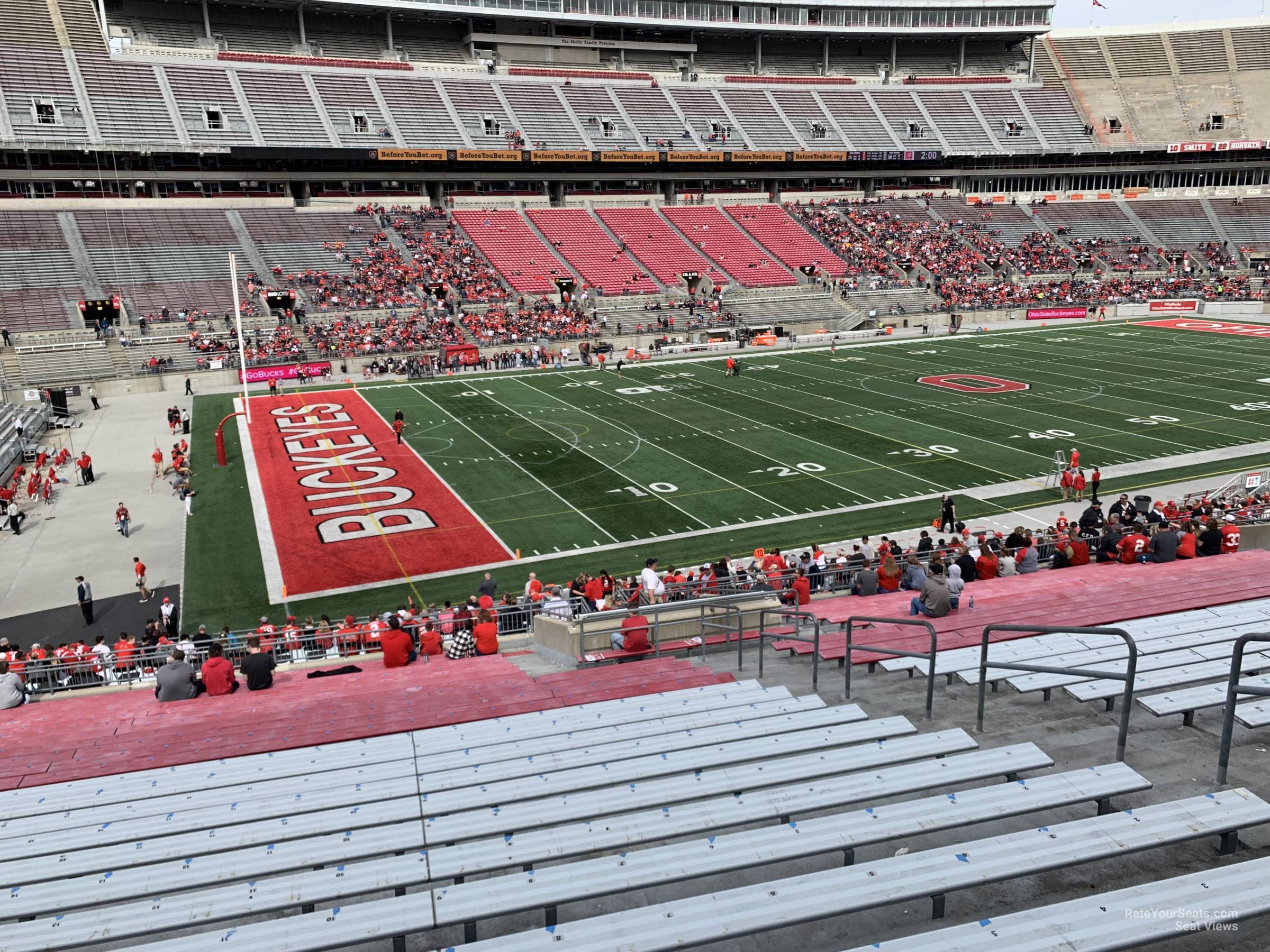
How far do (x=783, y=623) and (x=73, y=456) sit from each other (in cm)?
2843

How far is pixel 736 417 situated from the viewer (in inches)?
1430

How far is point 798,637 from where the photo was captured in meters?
12.2

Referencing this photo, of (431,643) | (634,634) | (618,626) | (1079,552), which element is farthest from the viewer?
(1079,552)

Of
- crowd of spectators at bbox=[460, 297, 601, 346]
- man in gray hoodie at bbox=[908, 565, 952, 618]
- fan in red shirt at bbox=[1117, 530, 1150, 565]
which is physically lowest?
fan in red shirt at bbox=[1117, 530, 1150, 565]

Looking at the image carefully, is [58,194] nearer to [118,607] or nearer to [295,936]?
[118,607]

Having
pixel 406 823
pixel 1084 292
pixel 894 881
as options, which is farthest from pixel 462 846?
pixel 1084 292

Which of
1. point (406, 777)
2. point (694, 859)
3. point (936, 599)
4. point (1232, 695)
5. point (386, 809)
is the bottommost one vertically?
point (936, 599)

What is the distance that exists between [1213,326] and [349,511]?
53678 millimetres

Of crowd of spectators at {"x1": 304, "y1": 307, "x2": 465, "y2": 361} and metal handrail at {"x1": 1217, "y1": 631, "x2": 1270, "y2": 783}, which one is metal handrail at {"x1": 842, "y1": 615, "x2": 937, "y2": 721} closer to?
metal handrail at {"x1": 1217, "y1": 631, "x2": 1270, "y2": 783}

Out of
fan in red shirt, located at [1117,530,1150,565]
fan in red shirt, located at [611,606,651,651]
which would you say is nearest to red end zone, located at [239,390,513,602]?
fan in red shirt, located at [611,606,651,651]

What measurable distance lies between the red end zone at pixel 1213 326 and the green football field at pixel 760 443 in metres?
2.80

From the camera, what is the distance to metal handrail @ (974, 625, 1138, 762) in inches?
265

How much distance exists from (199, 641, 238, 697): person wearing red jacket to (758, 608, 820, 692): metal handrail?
750 cm

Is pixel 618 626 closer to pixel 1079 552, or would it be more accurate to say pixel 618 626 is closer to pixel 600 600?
pixel 600 600
